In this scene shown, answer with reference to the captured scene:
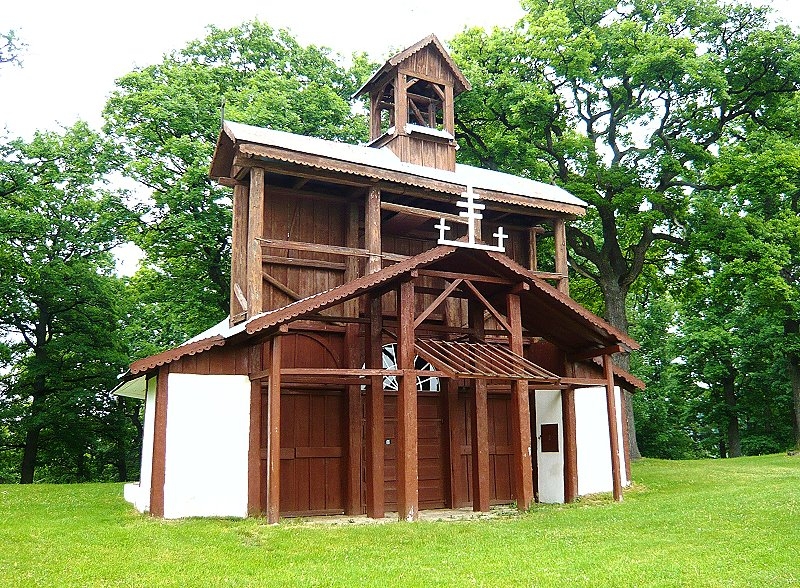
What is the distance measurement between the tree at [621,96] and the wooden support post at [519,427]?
966 cm

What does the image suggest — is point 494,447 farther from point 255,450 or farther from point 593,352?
point 255,450

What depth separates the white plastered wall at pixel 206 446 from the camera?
13195mm

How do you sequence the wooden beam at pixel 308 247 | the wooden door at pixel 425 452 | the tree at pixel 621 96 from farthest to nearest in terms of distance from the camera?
the tree at pixel 621 96 < the wooden door at pixel 425 452 < the wooden beam at pixel 308 247

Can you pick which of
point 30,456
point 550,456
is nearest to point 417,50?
point 550,456

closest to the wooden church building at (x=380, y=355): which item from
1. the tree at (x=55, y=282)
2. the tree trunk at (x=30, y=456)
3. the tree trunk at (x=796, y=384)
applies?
the tree at (x=55, y=282)

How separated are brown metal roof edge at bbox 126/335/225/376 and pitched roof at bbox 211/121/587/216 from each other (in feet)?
→ 11.3

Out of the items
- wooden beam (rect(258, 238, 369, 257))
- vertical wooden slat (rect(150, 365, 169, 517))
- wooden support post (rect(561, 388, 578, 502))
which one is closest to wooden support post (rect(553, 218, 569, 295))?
wooden support post (rect(561, 388, 578, 502))

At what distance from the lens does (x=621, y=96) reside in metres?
23.3

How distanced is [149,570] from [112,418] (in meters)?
21.9

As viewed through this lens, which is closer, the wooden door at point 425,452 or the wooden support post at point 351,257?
the wooden door at point 425,452

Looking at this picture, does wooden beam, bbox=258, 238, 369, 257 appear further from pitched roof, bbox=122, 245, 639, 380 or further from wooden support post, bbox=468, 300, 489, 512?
wooden support post, bbox=468, 300, 489, 512

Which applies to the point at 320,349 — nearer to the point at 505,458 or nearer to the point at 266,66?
the point at 505,458

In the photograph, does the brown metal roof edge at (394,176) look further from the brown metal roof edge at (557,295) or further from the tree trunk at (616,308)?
the tree trunk at (616,308)

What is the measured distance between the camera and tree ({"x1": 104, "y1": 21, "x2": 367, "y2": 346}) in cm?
2436
